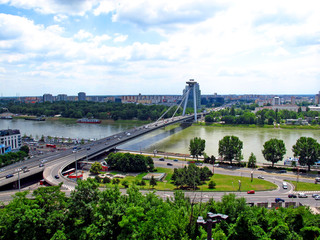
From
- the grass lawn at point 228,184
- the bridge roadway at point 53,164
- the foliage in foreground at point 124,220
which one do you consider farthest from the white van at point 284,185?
the bridge roadway at point 53,164

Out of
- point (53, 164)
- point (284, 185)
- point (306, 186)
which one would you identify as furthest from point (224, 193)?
point (53, 164)

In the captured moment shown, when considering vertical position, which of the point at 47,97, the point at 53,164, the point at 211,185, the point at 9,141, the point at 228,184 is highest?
the point at 47,97

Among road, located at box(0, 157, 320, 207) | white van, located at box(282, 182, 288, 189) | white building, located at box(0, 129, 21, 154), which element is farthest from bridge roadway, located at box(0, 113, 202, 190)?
white van, located at box(282, 182, 288, 189)

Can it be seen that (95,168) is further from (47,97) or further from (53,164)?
(47,97)

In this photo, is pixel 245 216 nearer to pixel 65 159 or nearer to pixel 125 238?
pixel 125 238

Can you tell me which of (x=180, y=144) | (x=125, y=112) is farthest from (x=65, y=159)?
(x=125, y=112)

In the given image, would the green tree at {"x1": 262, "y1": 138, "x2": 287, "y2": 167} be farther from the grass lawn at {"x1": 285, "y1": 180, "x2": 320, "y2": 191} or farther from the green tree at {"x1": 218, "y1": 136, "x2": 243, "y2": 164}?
the grass lawn at {"x1": 285, "y1": 180, "x2": 320, "y2": 191}
